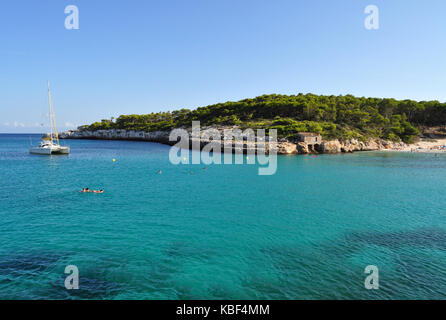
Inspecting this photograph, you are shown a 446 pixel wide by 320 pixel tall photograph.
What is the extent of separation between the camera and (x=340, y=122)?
9175 cm

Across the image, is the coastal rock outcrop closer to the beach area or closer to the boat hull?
the beach area

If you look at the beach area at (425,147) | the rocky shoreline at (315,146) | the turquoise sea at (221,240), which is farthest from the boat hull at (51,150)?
the beach area at (425,147)

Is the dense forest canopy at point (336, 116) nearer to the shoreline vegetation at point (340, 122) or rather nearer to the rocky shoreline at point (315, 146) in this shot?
the shoreline vegetation at point (340, 122)

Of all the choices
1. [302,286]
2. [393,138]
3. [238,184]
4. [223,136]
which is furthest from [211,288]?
[393,138]

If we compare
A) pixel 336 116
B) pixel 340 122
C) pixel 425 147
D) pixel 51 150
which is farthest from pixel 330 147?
pixel 51 150

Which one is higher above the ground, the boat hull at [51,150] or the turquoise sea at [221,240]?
the boat hull at [51,150]

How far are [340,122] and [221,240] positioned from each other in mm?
88655

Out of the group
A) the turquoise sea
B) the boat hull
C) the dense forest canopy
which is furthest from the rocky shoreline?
the boat hull

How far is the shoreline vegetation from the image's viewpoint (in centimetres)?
7457

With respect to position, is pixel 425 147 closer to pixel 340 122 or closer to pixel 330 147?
pixel 340 122

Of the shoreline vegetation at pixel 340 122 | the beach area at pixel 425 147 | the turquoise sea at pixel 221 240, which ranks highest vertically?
the shoreline vegetation at pixel 340 122

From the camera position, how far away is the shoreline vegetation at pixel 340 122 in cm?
7457
